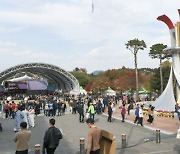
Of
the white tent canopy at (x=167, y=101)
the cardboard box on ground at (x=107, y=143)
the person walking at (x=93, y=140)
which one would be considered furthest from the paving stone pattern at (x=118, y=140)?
A: the white tent canopy at (x=167, y=101)

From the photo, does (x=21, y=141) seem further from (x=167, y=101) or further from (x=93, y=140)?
(x=167, y=101)

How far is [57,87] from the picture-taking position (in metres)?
79.8

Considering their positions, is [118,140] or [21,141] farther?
[118,140]

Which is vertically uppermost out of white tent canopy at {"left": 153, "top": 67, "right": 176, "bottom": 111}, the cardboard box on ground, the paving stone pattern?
white tent canopy at {"left": 153, "top": 67, "right": 176, "bottom": 111}

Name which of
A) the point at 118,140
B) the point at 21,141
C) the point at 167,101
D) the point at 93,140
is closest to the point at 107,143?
the point at 93,140

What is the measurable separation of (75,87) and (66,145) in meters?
48.9

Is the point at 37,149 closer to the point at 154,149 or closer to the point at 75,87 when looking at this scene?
the point at 154,149

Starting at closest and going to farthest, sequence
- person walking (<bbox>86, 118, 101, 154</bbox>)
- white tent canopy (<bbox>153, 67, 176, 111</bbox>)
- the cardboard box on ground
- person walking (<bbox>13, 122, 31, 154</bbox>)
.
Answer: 1. person walking (<bbox>86, 118, 101, 154</bbox>)
2. the cardboard box on ground
3. person walking (<bbox>13, 122, 31, 154</bbox>)
4. white tent canopy (<bbox>153, 67, 176, 111</bbox>)

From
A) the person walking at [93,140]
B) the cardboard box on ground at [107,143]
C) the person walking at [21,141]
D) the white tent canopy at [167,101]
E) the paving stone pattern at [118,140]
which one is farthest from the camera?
the white tent canopy at [167,101]

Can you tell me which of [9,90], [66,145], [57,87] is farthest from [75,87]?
[66,145]

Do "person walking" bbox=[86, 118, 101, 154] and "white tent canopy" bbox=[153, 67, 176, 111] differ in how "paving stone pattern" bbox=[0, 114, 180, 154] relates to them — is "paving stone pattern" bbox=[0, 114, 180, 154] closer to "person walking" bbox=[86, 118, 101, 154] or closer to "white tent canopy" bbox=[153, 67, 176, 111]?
"person walking" bbox=[86, 118, 101, 154]

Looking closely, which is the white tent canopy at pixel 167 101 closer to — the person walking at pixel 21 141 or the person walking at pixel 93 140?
the person walking at pixel 93 140

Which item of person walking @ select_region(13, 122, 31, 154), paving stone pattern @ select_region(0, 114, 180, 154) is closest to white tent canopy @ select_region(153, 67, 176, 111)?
paving stone pattern @ select_region(0, 114, 180, 154)

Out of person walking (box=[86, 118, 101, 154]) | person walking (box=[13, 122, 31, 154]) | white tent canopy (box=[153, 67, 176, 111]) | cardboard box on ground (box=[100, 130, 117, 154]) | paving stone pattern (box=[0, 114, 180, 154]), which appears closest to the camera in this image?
person walking (box=[86, 118, 101, 154])
